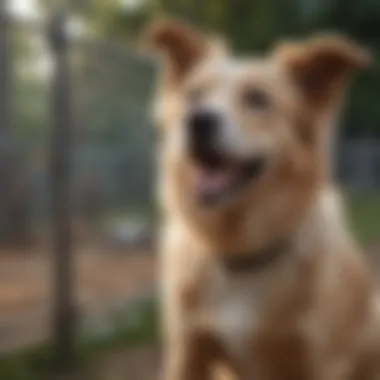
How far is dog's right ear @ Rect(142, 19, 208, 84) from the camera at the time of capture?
3.91m

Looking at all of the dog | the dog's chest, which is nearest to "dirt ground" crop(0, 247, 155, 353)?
the dog

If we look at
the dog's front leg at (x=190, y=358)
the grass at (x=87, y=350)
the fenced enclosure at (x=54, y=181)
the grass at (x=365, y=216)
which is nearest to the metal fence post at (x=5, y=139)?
the fenced enclosure at (x=54, y=181)

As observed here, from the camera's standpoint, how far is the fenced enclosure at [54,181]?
5141 millimetres

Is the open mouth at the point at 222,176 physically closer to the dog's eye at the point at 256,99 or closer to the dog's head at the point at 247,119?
the dog's head at the point at 247,119

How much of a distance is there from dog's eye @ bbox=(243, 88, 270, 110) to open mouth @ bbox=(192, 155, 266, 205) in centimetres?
20

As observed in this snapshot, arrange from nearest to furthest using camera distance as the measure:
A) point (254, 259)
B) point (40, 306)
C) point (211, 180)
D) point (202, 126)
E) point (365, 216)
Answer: point (202, 126) → point (211, 180) → point (254, 259) → point (40, 306) → point (365, 216)

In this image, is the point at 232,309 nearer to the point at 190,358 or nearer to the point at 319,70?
the point at 190,358

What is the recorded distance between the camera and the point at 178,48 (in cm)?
393

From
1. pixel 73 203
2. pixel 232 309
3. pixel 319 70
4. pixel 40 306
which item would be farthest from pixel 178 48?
pixel 40 306

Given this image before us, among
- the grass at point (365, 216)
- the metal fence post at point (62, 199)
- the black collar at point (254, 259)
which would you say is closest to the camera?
the black collar at point (254, 259)

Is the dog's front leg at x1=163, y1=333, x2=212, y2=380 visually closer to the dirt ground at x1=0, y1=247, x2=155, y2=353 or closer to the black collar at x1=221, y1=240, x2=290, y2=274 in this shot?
the black collar at x1=221, y1=240, x2=290, y2=274

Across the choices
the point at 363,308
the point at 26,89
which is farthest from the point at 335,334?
the point at 26,89

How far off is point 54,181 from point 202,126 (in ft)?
5.67

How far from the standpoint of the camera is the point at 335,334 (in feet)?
12.8
